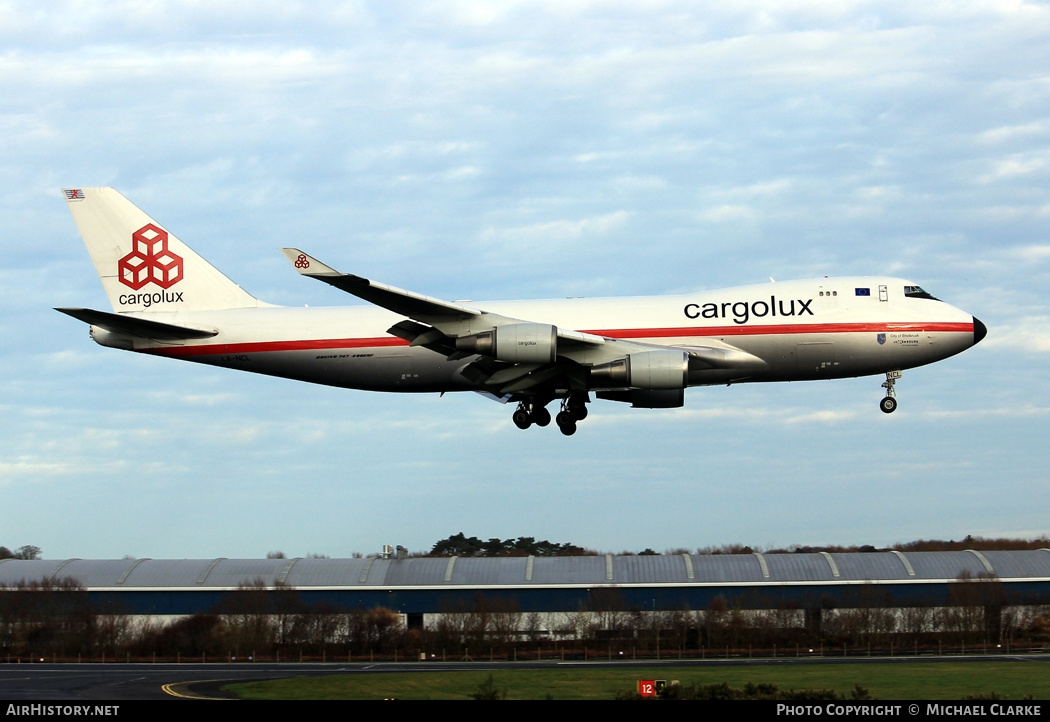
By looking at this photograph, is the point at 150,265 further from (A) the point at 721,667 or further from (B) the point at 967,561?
(B) the point at 967,561

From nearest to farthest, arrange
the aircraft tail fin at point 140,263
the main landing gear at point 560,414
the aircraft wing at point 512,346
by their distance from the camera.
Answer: the aircraft wing at point 512,346
the main landing gear at point 560,414
the aircraft tail fin at point 140,263

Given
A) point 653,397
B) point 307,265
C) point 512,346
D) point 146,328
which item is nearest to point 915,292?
point 653,397

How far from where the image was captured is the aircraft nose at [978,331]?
146 ft

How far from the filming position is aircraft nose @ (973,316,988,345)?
44531 mm

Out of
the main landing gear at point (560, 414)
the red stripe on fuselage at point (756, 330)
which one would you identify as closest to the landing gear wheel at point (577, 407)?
the main landing gear at point (560, 414)

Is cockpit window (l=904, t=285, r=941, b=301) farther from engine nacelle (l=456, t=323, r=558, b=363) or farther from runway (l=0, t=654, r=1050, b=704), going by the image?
runway (l=0, t=654, r=1050, b=704)

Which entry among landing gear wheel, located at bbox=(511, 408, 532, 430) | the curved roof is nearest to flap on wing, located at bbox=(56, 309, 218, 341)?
landing gear wheel, located at bbox=(511, 408, 532, 430)

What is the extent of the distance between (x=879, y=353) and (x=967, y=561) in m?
47.9

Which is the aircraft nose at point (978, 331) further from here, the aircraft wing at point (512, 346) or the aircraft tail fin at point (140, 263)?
the aircraft tail fin at point (140, 263)

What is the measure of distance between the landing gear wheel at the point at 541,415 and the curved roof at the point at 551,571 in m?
38.0

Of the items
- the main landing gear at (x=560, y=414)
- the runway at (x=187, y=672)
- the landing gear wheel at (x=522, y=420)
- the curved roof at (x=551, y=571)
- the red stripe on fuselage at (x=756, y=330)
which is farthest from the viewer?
the curved roof at (x=551, y=571)

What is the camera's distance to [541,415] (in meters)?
46.5

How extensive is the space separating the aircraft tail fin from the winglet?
12.7m

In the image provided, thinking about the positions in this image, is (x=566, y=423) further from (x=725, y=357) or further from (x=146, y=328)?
(x=146, y=328)
